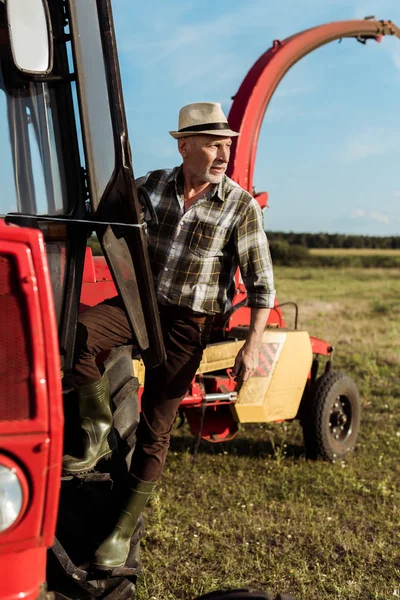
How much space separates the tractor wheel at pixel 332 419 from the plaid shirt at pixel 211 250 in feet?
7.75

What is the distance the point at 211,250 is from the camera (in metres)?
3.02

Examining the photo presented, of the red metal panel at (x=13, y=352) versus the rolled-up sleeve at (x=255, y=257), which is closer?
the red metal panel at (x=13, y=352)

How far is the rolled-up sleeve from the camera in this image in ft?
9.84

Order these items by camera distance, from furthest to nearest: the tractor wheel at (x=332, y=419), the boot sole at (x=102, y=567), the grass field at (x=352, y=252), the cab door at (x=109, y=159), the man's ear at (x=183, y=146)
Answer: the grass field at (x=352, y=252), the tractor wheel at (x=332, y=419), the man's ear at (x=183, y=146), the boot sole at (x=102, y=567), the cab door at (x=109, y=159)

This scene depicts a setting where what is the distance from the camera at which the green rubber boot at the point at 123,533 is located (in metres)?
2.69

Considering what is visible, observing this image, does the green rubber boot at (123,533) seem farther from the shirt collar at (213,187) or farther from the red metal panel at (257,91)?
the red metal panel at (257,91)

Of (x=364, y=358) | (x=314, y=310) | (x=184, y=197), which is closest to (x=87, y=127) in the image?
(x=184, y=197)

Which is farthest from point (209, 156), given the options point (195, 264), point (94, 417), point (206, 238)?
point (94, 417)

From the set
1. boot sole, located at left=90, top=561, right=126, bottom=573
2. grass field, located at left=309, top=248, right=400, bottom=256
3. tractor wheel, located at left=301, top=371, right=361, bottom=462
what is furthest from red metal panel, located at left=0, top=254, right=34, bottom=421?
grass field, located at left=309, top=248, right=400, bottom=256

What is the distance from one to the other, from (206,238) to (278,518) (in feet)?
6.30

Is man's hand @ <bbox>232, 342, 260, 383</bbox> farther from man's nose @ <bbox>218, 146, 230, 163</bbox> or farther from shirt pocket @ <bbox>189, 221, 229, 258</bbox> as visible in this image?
man's nose @ <bbox>218, 146, 230, 163</bbox>

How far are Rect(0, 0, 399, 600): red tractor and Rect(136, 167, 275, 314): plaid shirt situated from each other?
0.34 meters

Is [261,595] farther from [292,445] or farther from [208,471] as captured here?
[292,445]

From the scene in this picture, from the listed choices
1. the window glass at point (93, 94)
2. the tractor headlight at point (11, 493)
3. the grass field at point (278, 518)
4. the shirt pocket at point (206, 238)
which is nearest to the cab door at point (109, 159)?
the window glass at point (93, 94)
